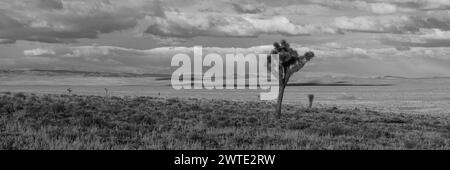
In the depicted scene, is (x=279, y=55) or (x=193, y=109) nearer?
(x=279, y=55)
